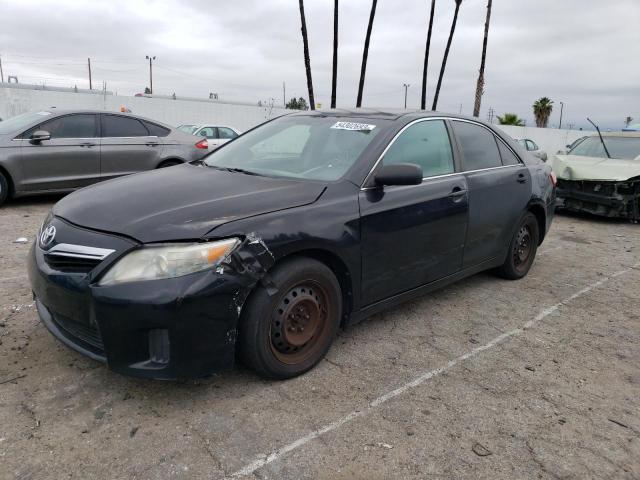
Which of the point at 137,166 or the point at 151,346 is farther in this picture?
the point at 137,166

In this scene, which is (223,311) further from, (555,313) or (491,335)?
(555,313)

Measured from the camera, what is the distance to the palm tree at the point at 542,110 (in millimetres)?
50188

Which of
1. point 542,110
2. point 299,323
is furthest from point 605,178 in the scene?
point 542,110

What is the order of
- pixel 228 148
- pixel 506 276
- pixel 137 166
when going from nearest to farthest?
1. pixel 228 148
2. pixel 506 276
3. pixel 137 166

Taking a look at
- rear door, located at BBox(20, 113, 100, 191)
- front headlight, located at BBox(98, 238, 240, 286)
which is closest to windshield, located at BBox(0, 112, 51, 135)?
rear door, located at BBox(20, 113, 100, 191)

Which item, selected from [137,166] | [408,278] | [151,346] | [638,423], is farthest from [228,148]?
[137,166]

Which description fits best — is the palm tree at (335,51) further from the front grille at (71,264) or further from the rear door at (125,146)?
the front grille at (71,264)

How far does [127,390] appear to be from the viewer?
111 inches

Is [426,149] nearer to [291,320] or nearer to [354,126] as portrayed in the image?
[354,126]

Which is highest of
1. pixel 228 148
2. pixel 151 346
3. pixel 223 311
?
pixel 228 148

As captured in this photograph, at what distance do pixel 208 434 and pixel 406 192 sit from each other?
79.2 inches

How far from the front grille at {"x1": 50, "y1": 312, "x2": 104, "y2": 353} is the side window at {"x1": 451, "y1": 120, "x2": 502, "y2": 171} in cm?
301

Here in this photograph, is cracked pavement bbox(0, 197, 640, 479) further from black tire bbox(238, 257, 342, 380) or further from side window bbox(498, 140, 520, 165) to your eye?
side window bbox(498, 140, 520, 165)

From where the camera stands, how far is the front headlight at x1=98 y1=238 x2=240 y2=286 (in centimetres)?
244
